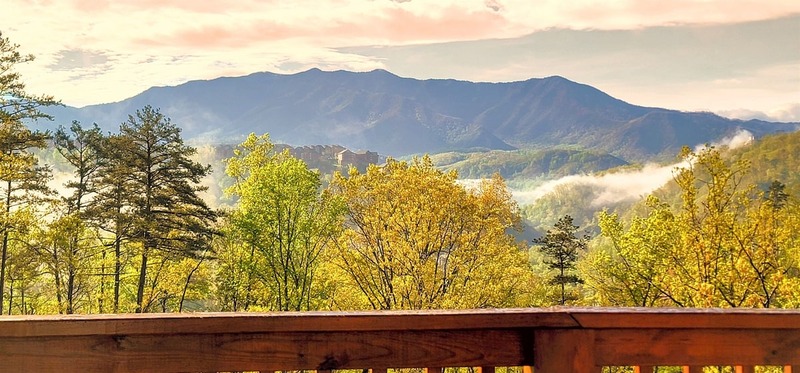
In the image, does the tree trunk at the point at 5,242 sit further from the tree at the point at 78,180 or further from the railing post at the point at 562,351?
the railing post at the point at 562,351

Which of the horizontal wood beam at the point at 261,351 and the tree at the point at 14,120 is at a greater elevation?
the tree at the point at 14,120

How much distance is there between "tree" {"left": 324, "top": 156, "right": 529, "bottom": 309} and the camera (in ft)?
48.2

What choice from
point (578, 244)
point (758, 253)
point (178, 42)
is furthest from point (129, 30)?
point (758, 253)

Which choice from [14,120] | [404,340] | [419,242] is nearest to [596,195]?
[419,242]

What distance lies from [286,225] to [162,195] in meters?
3.81

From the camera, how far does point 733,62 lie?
153 m

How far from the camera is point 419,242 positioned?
14.7 meters

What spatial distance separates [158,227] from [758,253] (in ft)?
48.1

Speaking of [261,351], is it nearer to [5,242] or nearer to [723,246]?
[723,246]

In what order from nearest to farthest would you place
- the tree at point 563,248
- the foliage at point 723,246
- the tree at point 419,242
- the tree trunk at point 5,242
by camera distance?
the foliage at point 723,246 < the tree trunk at point 5,242 < the tree at point 419,242 < the tree at point 563,248

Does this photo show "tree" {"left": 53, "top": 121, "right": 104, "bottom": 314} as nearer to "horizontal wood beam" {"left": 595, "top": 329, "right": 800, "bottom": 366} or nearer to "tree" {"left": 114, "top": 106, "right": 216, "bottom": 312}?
"tree" {"left": 114, "top": 106, "right": 216, "bottom": 312}

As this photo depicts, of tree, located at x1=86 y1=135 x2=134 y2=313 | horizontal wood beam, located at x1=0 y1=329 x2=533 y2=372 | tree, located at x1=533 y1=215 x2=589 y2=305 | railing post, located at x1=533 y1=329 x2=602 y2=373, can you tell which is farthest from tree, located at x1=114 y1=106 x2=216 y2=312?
railing post, located at x1=533 y1=329 x2=602 y2=373

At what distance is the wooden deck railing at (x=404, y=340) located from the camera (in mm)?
1380

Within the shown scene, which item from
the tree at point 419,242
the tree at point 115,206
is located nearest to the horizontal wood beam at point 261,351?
the tree at point 419,242
